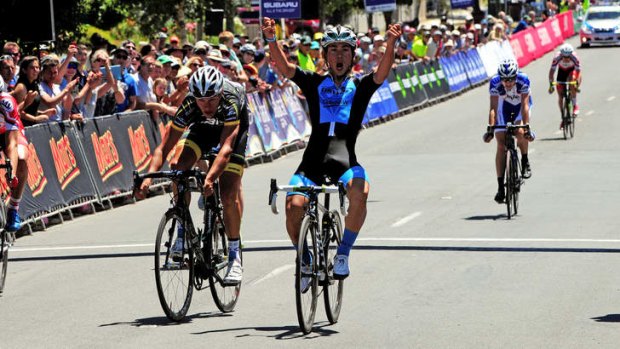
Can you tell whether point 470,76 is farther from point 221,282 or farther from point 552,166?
point 221,282

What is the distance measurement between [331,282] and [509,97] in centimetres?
897

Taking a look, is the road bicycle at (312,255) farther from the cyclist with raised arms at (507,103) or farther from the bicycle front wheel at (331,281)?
the cyclist with raised arms at (507,103)

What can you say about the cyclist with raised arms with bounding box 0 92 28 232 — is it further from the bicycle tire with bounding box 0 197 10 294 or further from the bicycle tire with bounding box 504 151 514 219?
the bicycle tire with bounding box 504 151 514 219

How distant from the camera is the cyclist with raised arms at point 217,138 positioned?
10069mm

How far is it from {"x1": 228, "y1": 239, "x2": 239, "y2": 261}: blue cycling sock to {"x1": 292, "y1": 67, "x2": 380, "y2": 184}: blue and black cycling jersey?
975 millimetres

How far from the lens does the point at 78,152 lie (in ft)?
59.2

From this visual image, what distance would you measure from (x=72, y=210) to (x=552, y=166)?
8.81 m

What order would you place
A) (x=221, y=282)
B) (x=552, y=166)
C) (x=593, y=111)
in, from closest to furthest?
1. (x=221, y=282)
2. (x=552, y=166)
3. (x=593, y=111)

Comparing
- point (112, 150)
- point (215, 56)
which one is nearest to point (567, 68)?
point (215, 56)

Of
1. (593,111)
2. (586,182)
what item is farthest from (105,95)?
(593,111)

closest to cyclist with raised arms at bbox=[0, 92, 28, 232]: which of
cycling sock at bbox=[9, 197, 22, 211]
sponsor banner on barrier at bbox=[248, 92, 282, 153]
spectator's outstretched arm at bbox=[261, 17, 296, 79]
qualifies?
cycling sock at bbox=[9, 197, 22, 211]

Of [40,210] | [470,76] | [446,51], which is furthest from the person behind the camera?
[470,76]

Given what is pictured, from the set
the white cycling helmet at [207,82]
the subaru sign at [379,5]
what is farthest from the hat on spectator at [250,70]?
the white cycling helmet at [207,82]

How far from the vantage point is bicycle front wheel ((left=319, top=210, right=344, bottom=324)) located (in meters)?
9.66
